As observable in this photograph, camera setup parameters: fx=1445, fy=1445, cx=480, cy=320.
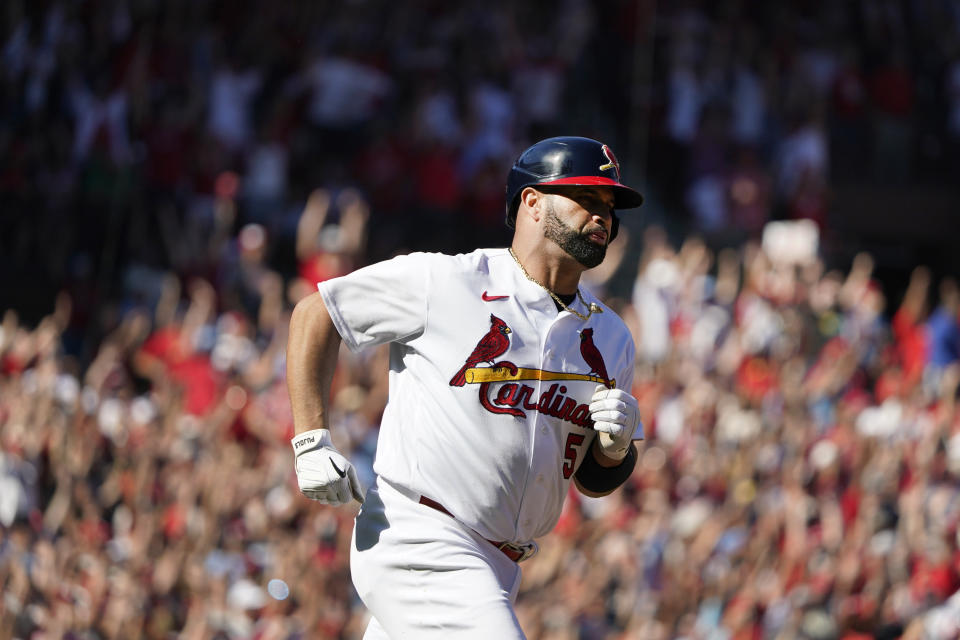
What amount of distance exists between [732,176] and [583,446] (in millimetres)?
11162

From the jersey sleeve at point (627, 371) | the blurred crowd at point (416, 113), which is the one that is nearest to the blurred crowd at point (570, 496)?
the blurred crowd at point (416, 113)

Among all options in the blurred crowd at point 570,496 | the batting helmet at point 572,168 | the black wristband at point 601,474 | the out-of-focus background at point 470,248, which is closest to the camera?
the batting helmet at point 572,168

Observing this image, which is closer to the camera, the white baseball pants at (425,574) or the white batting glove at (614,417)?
the white baseball pants at (425,574)

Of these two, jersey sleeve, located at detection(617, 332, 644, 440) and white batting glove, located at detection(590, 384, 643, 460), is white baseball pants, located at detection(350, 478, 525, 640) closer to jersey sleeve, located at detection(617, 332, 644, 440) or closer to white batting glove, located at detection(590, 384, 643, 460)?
white batting glove, located at detection(590, 384, 643, 460)

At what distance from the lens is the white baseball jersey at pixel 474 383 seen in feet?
13.7

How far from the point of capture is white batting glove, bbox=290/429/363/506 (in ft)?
13.4

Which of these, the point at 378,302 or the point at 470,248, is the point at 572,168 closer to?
the point at 378,302

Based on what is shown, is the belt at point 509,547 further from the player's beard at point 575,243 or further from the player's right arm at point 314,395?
the player's beard at point 575,243

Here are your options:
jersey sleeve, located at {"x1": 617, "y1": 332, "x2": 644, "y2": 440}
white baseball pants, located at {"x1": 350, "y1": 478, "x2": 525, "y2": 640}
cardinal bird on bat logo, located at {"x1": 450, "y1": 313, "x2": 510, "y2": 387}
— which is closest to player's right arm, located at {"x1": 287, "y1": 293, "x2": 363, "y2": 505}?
white baseball pants, located at {"x1": 350, "y1": 478, "x2": 525, "y2": 640}

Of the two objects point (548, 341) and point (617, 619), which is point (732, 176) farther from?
point (548, 341)

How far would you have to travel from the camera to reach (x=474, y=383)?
4.20 m

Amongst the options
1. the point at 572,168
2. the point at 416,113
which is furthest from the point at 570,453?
the point at 416,113

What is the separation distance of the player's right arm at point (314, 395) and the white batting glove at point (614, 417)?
732 millimetres

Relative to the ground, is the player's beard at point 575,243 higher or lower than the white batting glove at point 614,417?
higher
